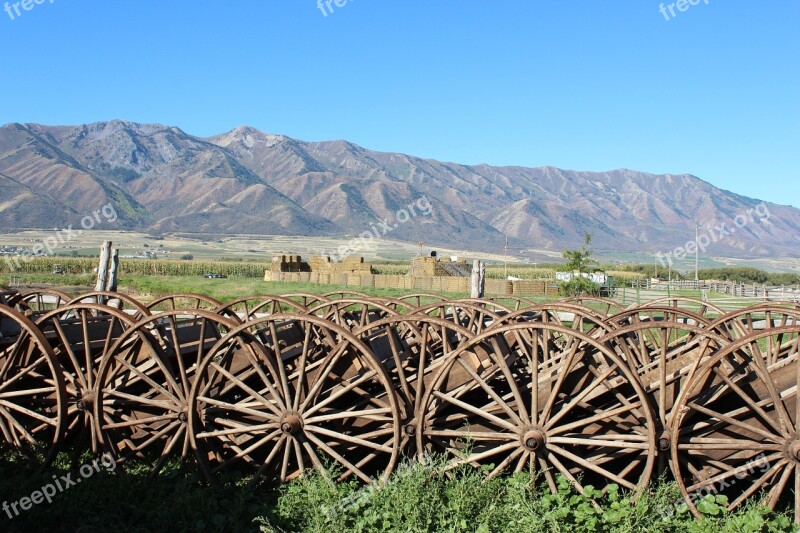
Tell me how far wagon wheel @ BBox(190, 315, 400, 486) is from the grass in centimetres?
25

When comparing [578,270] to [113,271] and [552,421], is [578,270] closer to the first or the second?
[113,271]

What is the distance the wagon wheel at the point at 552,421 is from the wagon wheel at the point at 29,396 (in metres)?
3.74

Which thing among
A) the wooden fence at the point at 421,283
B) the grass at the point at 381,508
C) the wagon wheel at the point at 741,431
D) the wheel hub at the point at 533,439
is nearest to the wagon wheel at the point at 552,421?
the wheel hub at the point at 533,439

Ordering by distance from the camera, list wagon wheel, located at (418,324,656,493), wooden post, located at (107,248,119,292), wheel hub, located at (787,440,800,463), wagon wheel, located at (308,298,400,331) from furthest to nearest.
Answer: wooden post, located at (107,248,119,292) < wagon wheel, located at (308,298,400,331) < wagon wheel, located at (418,324,656,493) < wheel hub, located at (787,440,800,463)

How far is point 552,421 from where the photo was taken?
6277mm

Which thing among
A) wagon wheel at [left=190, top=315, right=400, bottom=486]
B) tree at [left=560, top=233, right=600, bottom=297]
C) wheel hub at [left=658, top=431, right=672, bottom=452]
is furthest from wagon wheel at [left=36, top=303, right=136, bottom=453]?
tree at [left=560, top=233, right=600, bottom=297]

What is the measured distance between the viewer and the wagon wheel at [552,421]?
20.2ft

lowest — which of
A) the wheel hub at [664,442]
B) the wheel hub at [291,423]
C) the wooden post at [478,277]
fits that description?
the wheel hub at [291,423]

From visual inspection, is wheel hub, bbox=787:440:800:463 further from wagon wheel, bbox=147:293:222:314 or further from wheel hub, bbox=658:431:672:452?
wagon wheel, bbox=147:293:222:314

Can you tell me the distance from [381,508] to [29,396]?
4773mm

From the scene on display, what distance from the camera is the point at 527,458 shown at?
21.0ft

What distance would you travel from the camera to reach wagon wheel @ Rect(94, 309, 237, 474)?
6953mm

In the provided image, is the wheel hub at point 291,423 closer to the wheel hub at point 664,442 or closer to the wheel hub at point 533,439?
the wheel hub at point 533,439

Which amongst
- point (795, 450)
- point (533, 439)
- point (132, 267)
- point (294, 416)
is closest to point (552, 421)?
point (533, 439)
